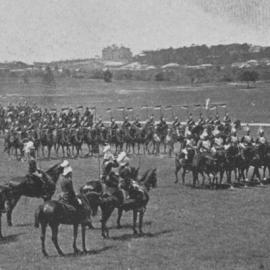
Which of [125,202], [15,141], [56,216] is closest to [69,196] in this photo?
[56,216]

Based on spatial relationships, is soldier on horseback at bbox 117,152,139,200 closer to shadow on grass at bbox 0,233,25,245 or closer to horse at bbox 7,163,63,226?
horse at bbox 7,163,63,226

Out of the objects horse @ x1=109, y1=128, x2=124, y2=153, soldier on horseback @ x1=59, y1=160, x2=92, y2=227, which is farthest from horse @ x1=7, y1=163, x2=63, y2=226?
horse @ x1=109, y1=128, x2=124, y2=153

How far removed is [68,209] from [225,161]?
38.6 ft

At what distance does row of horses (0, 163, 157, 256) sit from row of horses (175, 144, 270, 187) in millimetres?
6850

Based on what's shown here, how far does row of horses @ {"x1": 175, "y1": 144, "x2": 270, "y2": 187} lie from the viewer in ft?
78.9

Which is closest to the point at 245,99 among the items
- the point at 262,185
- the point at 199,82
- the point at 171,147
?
the point at 199,82

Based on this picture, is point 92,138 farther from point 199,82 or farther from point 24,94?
point 199,82

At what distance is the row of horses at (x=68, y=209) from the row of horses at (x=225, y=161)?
685cm

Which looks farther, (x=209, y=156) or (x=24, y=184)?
(x=209, y=156)

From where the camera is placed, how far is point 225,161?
24.3 metres

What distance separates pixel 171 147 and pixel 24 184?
1854 centimetres

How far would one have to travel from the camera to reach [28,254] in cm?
1448

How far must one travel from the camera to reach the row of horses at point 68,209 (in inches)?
547

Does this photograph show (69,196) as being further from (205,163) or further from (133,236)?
(205,163)
